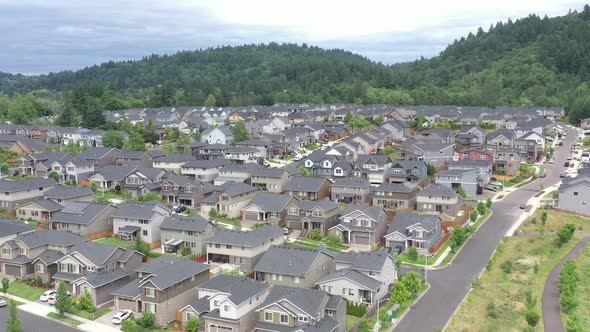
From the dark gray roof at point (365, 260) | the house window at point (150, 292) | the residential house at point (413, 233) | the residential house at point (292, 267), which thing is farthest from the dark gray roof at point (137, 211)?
the residential house at point (413, 233)

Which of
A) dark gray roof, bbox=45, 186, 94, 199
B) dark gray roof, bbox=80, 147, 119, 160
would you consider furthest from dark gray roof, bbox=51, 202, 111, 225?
dark gray roof, bbox=80, 147, 119, 160

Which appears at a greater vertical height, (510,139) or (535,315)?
(510,139)

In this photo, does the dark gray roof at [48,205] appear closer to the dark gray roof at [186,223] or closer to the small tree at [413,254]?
the dark gray roof at [186,223]

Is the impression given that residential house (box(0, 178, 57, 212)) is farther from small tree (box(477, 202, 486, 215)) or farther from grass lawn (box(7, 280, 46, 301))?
small tree (box(477, 202, 486, 215))

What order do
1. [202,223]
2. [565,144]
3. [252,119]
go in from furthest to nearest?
[252,119]
[565,144]
[202,223]

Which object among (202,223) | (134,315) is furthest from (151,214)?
(134,315)

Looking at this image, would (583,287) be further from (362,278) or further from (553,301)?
(362,278)

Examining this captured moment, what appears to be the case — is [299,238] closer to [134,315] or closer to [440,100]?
[134,315]
